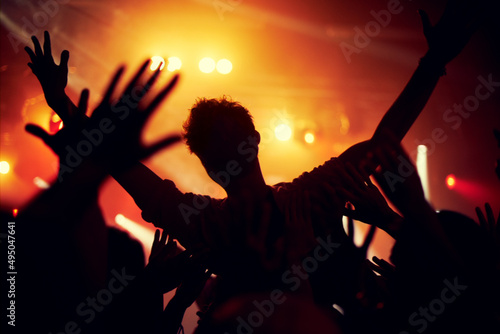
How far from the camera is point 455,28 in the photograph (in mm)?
1213

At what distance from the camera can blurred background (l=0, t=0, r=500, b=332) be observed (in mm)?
4746

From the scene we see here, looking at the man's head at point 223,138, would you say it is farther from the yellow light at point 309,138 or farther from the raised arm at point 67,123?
the yellow light at point 309,138

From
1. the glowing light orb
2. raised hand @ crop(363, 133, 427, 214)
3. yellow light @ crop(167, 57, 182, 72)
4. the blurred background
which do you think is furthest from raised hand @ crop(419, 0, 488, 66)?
the glowing light orb

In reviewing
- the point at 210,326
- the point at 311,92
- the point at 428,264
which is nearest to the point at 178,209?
the point at 210,326

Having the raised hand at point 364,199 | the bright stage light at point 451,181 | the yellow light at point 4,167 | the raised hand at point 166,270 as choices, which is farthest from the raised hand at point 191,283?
the bright stage light at point 451,181

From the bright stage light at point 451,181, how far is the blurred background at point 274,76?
0.09ft

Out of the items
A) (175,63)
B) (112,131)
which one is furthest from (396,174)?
(175,63)

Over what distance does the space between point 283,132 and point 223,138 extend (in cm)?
565

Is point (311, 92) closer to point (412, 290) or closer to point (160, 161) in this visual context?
point (160, 161)

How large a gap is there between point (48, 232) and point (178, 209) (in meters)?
0.61

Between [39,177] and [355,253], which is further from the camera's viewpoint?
[39,177]

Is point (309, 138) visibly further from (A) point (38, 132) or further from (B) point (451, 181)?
(A) point (38, 132)

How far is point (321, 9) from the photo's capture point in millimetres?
4711

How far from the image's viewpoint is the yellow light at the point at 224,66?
18.5 ft
